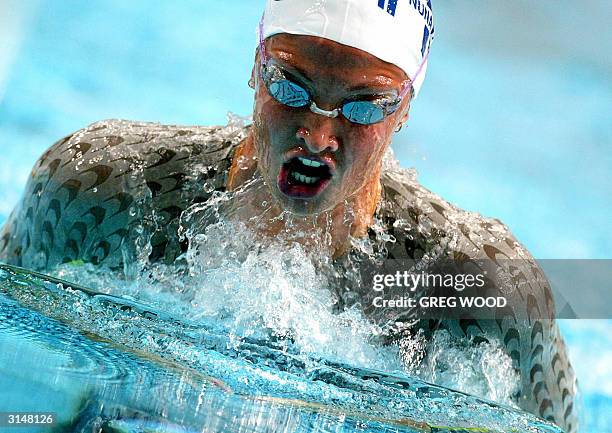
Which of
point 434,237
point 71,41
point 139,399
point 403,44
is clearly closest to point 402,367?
point 434,237

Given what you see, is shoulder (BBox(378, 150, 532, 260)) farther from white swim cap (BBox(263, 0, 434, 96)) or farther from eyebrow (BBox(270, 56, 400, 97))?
eyebrow (BBox(270, 56, 400, 97))

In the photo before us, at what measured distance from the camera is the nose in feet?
6.50

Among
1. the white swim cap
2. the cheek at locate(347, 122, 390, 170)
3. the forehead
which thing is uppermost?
the white swim cap

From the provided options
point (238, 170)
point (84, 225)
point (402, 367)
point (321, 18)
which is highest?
point (321, 18)

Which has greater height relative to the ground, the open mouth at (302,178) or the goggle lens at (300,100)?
the goggle lens at (300,100)

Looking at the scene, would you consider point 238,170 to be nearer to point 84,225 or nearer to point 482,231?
point 84,225

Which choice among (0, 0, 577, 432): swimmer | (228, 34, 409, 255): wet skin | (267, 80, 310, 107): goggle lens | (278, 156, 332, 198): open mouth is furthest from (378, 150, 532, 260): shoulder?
(267, 80, 310, 107): goggle lens

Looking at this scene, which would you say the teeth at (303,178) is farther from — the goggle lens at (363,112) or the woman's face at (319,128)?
the goggle lens at (363,112)

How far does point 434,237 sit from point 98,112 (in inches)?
130

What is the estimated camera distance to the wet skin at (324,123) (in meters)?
1.99

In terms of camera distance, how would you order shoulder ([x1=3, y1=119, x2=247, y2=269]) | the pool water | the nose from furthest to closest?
shoulder ([x1=3, y1=119, x2=247, y2=269]) < the nose < the pool water

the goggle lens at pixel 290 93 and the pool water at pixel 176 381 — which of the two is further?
the goggle lens at pixel 290 93

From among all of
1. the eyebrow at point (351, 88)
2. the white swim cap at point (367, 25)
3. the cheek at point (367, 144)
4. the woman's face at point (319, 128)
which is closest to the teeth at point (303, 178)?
the woman's face at point (319, 128)

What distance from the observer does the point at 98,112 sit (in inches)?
208
